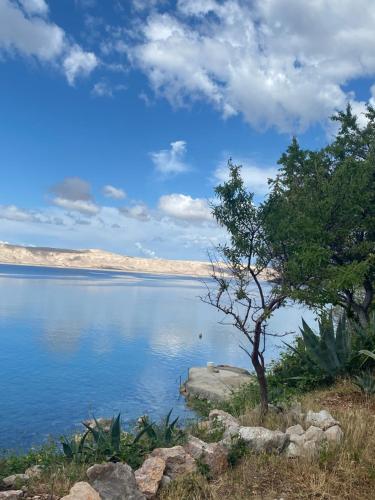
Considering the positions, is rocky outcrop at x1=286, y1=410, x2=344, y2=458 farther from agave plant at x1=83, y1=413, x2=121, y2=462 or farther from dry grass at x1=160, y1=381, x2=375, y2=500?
agave plant at x1=83, y1=413, x2=121, y2=462

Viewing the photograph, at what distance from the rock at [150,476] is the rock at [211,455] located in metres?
0.63

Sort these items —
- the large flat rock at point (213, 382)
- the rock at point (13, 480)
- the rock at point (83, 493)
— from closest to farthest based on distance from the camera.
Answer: the rock at point (83, 493), the rock at point (13, 480), the large flat rock at point (213, 382)

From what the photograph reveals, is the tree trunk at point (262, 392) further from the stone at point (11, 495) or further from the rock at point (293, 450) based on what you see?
the stone at point (11, 495)

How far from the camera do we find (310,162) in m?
19.4

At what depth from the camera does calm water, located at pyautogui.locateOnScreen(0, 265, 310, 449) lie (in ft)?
69.5

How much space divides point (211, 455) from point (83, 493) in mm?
2305

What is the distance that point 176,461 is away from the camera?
7.08m

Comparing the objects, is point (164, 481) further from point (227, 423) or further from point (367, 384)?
point (367, 384)

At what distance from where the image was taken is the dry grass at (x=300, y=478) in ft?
21.1

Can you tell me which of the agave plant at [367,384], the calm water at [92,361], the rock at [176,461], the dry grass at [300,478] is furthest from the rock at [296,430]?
the calm water at [92,361]

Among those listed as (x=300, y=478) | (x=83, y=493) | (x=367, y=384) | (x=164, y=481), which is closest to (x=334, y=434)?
(x=300, y=478)

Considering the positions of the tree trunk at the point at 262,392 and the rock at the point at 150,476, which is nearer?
the rock at the point at 150,476

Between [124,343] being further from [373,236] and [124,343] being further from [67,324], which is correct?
[373,236]

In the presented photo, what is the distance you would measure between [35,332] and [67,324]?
640 centimetres
